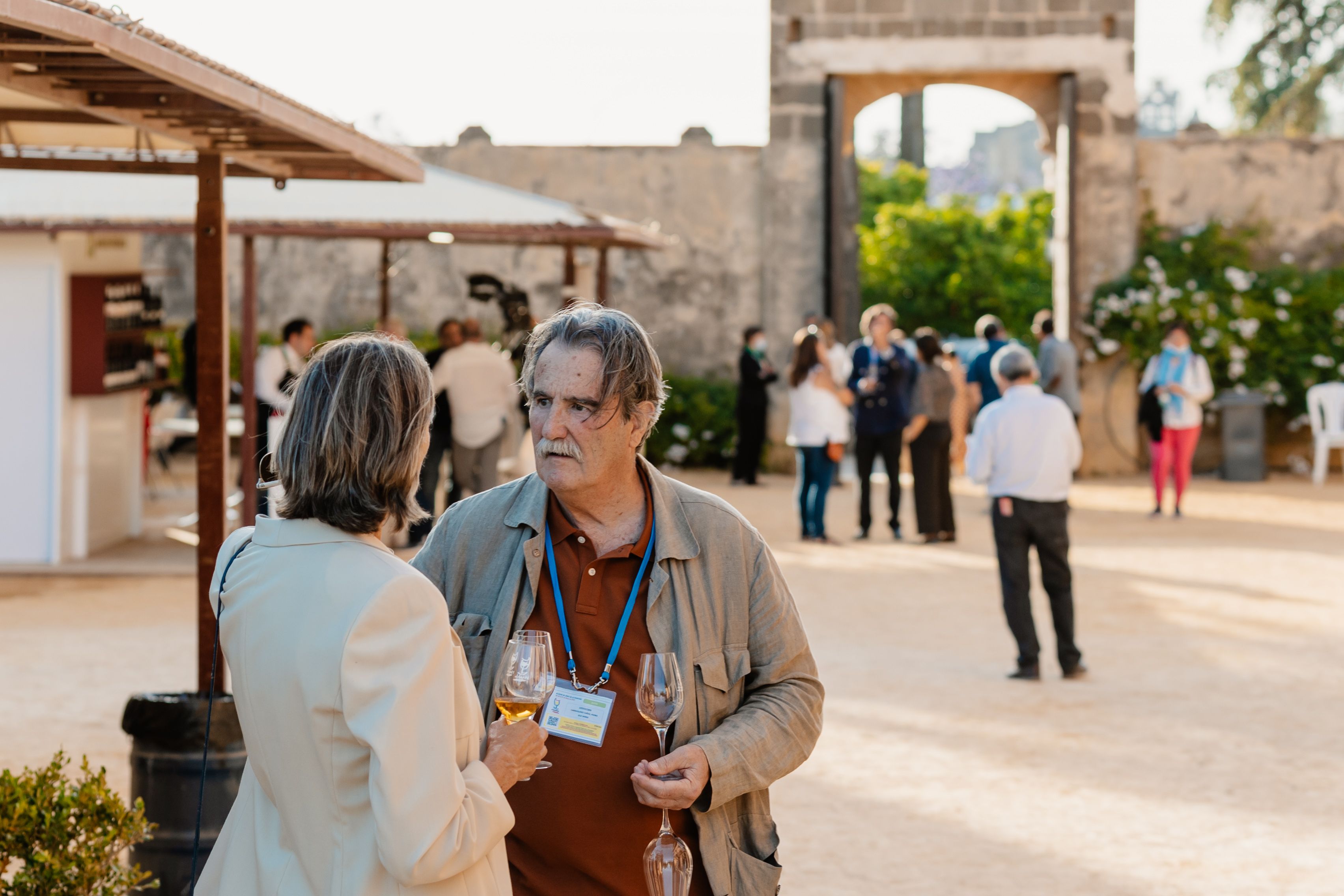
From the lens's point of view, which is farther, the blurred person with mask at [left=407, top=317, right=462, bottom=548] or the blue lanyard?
the blurred person with mask at [left=407, top=317, right=462, bottom=548]

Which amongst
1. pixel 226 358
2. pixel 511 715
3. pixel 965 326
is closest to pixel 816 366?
pixel 226 358

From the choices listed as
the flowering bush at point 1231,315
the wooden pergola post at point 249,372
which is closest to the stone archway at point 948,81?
the flowering bush at point 1231,315

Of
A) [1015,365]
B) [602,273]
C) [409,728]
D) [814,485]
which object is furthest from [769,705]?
[602,273]

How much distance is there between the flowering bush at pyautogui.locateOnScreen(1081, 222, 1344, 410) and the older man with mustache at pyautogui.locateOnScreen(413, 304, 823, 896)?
49.1 feet

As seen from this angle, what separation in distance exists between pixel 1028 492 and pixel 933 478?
483 cm

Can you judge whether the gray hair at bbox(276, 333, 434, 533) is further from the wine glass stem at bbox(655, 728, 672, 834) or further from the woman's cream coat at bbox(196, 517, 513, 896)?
the wine glass stem at bbox(655, 728, 672, 834)

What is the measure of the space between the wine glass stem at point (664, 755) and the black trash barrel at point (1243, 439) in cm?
1536

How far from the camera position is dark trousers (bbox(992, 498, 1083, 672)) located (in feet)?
24.1

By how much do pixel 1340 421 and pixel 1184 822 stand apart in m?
13.0

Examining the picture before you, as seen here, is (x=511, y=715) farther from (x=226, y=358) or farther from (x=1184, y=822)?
(x=1184, y=822)

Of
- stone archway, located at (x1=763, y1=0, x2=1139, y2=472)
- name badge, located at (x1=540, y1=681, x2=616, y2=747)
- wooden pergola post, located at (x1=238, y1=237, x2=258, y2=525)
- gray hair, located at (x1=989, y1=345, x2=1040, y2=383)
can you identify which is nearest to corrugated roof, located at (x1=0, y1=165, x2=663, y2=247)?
wooden pergola post, located at (x1=238, y1=237, x2=258, y2=525)

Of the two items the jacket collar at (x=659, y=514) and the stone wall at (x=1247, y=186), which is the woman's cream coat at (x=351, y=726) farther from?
the stone wall at (x=1247, y=186)

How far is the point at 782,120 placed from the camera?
56.2 ft

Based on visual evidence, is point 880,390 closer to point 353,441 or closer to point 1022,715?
point 1022,715
